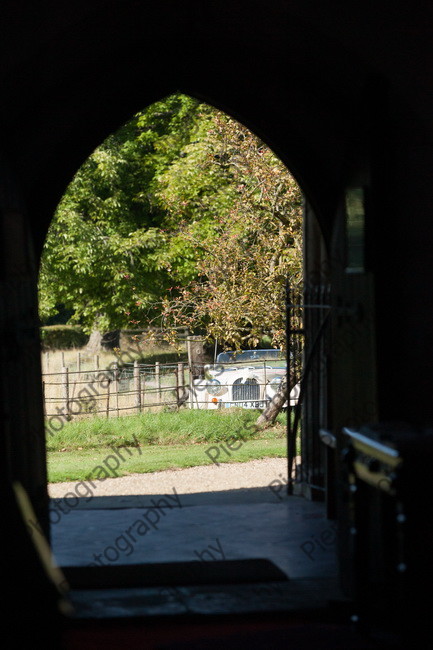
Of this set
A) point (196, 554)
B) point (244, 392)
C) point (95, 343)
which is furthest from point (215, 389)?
point (196, 554)

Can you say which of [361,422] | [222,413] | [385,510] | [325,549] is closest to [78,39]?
[361,422]

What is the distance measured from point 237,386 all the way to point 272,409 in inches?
57.4

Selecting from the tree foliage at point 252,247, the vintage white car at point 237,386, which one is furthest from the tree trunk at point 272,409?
the tree foliage at point 252,247

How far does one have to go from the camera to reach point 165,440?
48.3 ft

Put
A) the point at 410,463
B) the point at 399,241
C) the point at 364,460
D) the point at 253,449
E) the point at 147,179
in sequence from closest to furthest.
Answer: the point at 410,463
the point at 364,460
the point at 399,241
the point at 253,449
the point at 147,179

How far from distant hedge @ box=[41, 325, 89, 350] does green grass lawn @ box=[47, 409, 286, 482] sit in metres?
10.0

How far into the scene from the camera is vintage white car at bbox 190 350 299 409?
16.8 metres

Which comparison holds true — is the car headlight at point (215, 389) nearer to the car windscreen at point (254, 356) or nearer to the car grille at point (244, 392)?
the car grille at point (244, 392)

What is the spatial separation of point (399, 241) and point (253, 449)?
350 inches

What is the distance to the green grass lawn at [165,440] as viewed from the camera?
12.9 m

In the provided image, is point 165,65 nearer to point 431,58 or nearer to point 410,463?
point 431,58

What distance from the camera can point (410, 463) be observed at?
363 cm

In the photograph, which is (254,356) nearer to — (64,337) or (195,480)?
(195,480)

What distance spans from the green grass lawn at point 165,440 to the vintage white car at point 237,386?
64 centimetres
